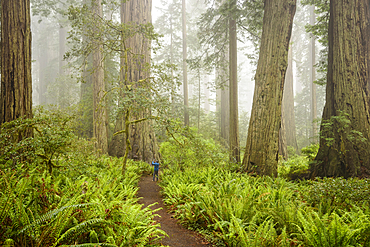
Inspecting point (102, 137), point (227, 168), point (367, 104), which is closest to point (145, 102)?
point (227, 168)

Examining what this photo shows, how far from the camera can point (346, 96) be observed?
609 centimetres

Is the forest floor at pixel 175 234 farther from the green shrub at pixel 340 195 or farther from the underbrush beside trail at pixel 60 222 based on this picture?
the green shrub at pixel 340 195

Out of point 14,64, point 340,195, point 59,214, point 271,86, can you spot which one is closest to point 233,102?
point 271,86

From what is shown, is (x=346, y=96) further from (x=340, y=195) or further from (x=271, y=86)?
(x=340, y=195)

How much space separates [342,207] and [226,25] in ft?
28.0

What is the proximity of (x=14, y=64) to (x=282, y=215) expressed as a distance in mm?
6497

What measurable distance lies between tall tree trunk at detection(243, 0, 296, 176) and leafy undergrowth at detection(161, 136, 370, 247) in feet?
4.84

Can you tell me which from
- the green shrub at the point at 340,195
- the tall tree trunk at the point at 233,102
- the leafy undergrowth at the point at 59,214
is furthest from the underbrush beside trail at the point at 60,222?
the tall tree trunk at the point at 233,102

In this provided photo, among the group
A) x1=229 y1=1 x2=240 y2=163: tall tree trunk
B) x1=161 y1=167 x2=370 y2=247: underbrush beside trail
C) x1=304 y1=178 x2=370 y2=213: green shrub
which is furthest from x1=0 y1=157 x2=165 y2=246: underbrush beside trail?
x1=229 y1=1 x2=240 y2=163: tall tree trunk

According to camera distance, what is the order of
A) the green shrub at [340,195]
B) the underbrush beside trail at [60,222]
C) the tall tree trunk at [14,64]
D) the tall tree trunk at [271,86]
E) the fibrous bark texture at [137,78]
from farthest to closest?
the fibrous bark texture at [137,78] → the tall tree trunk at [271,86] → the tall tree trunk at [14,64] → the green shrub at [340,195] → the underbrush beside trail at [60,222]

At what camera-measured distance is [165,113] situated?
6.04m

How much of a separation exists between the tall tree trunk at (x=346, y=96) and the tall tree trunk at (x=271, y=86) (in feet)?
4.50

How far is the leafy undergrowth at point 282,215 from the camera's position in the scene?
9.18 feet

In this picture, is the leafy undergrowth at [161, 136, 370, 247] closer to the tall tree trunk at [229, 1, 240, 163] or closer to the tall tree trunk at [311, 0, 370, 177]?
the tall tree trunk at [311, 0, 370, 177]
